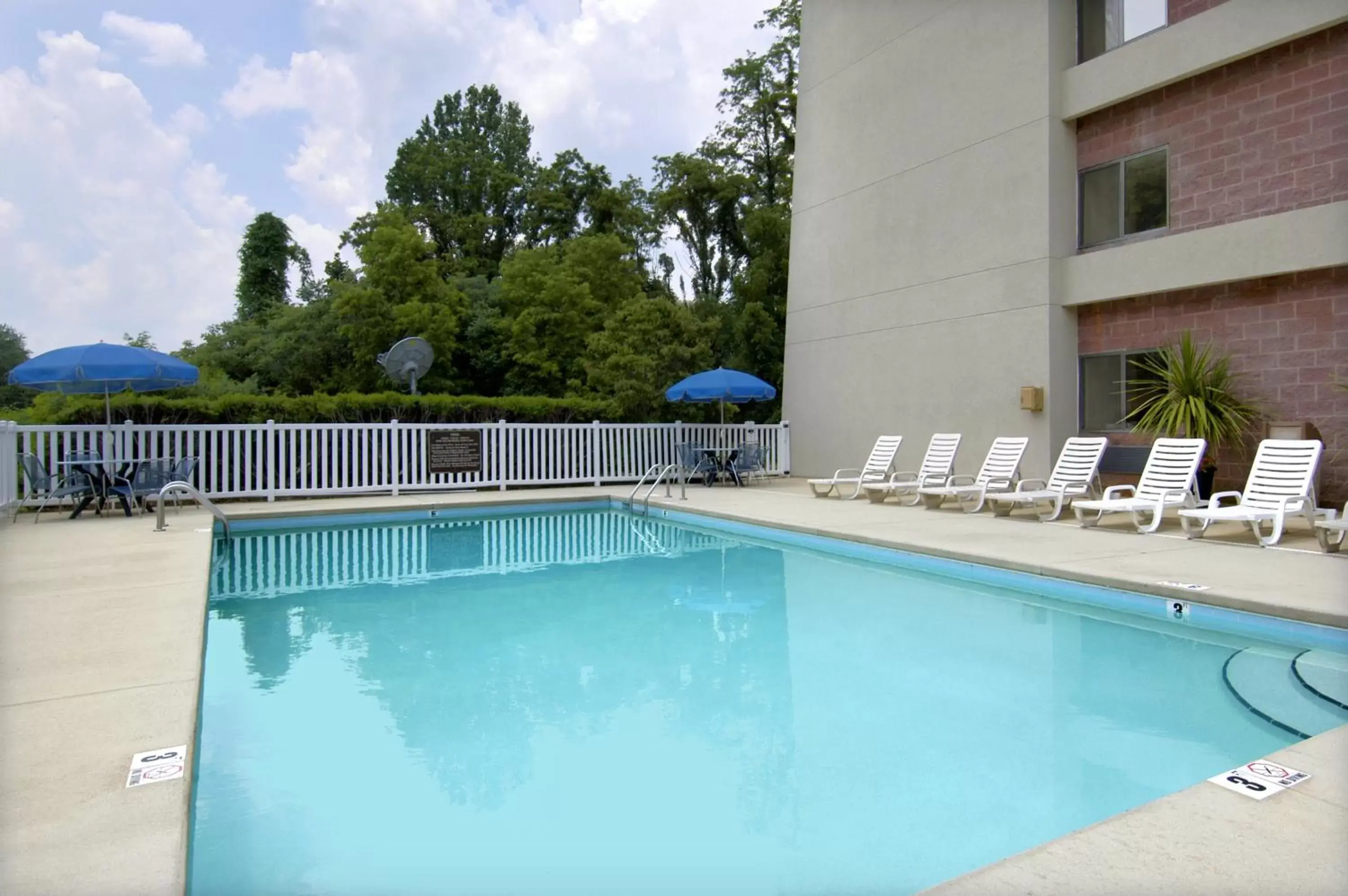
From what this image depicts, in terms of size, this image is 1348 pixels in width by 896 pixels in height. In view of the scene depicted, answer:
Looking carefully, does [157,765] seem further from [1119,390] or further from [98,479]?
[1119,390]

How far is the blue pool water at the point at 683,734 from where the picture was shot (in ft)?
8.55

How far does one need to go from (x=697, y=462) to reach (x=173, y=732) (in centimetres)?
1126

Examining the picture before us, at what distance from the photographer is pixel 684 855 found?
262cm

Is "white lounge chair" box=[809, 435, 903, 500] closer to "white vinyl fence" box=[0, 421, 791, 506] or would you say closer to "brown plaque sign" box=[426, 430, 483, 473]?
"white vinyl fence" box=[0, 421, 791, 506]

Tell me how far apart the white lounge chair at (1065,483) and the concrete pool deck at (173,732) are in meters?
1.52

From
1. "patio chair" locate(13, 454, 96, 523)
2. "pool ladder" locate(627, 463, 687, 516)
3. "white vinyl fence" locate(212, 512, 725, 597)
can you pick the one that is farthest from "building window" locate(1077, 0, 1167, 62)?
"patio chair" locate(13, 454, 96, 523)

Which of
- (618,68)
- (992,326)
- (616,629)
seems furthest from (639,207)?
(616,629)

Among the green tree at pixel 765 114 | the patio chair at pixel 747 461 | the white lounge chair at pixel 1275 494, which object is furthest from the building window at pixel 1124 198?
the green tree at pixel 765 114

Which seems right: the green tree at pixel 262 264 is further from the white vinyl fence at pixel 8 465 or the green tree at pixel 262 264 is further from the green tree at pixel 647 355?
the white vinyl fence at pixel 8 465

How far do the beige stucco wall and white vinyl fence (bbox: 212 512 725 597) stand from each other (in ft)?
15.7

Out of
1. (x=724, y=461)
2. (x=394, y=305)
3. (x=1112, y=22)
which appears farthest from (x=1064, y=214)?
(x=394, y=305)

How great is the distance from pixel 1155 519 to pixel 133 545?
8.86 meters

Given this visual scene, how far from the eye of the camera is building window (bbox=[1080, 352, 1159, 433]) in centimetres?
1048

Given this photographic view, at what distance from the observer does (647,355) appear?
14.7 meters
